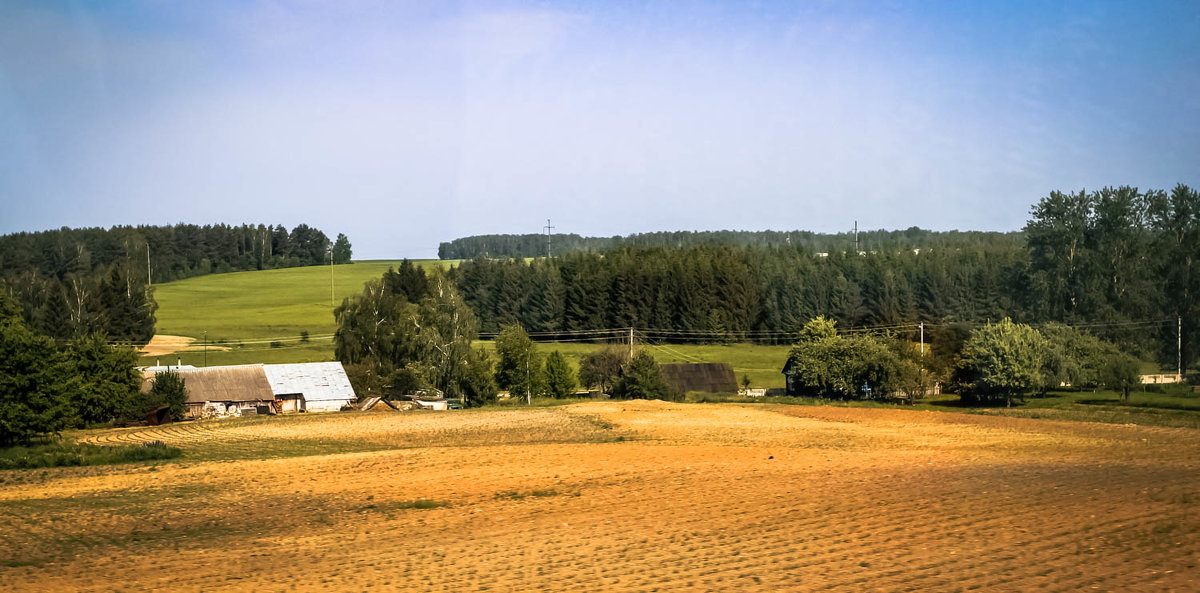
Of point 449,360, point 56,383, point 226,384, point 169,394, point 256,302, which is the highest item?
point 256,302

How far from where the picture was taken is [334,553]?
1911 centimetres

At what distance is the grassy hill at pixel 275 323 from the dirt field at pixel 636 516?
46.9 meters

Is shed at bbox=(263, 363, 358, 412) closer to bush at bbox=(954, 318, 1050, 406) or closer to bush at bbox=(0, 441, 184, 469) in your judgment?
bush at bbox=(0, 441, 184, 469)

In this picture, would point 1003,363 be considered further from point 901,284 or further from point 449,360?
point 901,284

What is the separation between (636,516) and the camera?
878 inches

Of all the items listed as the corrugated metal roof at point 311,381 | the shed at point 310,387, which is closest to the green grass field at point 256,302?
the corrugated metal roof at point 311,381

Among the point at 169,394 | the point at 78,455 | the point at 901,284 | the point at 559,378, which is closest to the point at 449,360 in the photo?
the point at 559,378

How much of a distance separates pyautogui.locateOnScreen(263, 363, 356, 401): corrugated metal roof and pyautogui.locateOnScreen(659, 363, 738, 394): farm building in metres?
23.7

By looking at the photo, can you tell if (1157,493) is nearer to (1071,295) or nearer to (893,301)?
(1071,295)

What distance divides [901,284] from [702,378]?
42387 mm

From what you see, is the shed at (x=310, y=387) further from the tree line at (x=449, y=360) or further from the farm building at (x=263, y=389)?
the tree line at (x=449, y=360)

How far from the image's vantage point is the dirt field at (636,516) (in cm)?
1630

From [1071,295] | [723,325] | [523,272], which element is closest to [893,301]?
[723,325]

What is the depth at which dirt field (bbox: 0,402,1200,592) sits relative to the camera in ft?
53.5
